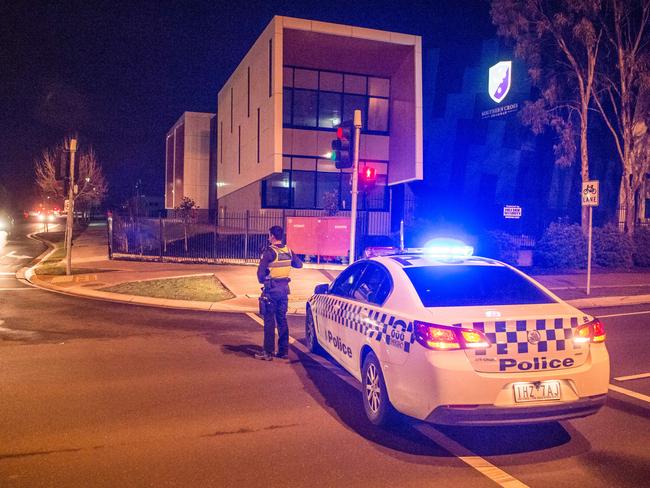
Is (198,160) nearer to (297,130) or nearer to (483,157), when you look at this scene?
(297,130)

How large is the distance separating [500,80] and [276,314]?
69.3 feet

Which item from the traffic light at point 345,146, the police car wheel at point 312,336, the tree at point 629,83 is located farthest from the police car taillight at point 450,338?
the tree at point 629,83

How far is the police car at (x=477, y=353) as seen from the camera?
4309 millimetres

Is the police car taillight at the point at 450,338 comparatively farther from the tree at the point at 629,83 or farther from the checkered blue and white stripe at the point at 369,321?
the tree at the point at 629,83

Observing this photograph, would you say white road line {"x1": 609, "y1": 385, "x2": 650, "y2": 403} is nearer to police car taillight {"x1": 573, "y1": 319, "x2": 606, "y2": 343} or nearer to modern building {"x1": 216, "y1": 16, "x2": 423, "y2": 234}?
police car taillight {"x1": 573, "y1": 319, "x2": 606, "y2": 343}

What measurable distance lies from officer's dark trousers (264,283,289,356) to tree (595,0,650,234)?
1910cm

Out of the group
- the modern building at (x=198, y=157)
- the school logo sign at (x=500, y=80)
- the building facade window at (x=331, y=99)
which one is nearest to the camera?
the school logo sign at (x=500, y=80)

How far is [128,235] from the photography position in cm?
2527

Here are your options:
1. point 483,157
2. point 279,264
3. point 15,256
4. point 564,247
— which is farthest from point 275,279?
point 483,157

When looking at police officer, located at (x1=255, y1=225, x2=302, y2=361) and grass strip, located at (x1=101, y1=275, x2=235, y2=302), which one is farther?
grass strip, located at (x1=101, y1=275, x2=235, y2=302)

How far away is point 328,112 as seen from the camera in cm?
3084

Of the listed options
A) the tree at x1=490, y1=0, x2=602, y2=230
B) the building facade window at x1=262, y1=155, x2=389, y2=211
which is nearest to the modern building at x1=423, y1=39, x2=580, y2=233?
the tree at x1=490, y1=0, x2=602, y2=230

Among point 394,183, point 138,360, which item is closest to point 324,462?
point 138,360

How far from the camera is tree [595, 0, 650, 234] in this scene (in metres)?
21.2
